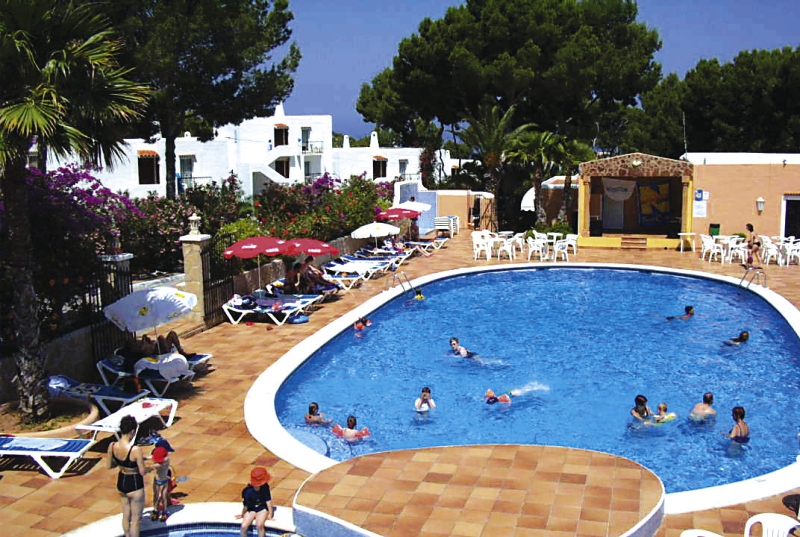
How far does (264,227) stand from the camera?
798 inches

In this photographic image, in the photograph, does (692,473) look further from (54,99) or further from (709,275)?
(709,275)

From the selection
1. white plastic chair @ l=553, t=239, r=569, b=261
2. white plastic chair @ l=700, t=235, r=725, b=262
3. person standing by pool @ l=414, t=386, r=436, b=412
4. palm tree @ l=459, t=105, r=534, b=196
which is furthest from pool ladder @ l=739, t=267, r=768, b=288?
palm tree @ l=459, t=105, r=534, b=196

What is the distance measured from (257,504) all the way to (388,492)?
1266 mm

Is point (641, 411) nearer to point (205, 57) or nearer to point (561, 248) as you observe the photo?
point (561, 248)

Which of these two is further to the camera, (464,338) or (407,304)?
(407,304)

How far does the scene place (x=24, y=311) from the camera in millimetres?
9250

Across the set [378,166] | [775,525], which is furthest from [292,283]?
[378,166]

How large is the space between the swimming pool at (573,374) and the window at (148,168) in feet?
78.4

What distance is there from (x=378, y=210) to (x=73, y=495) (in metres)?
20.0

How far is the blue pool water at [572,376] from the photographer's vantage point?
1030cm

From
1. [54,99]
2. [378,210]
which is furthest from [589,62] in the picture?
[54,99]

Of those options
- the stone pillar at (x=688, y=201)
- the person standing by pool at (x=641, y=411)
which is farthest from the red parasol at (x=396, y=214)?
the person standing by pool at (x=641, y=411)

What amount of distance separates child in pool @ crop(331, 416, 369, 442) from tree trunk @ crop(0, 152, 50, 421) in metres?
3.75

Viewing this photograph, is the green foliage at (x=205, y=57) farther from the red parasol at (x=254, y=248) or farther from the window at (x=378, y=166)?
the window at (x=378, y=166)
